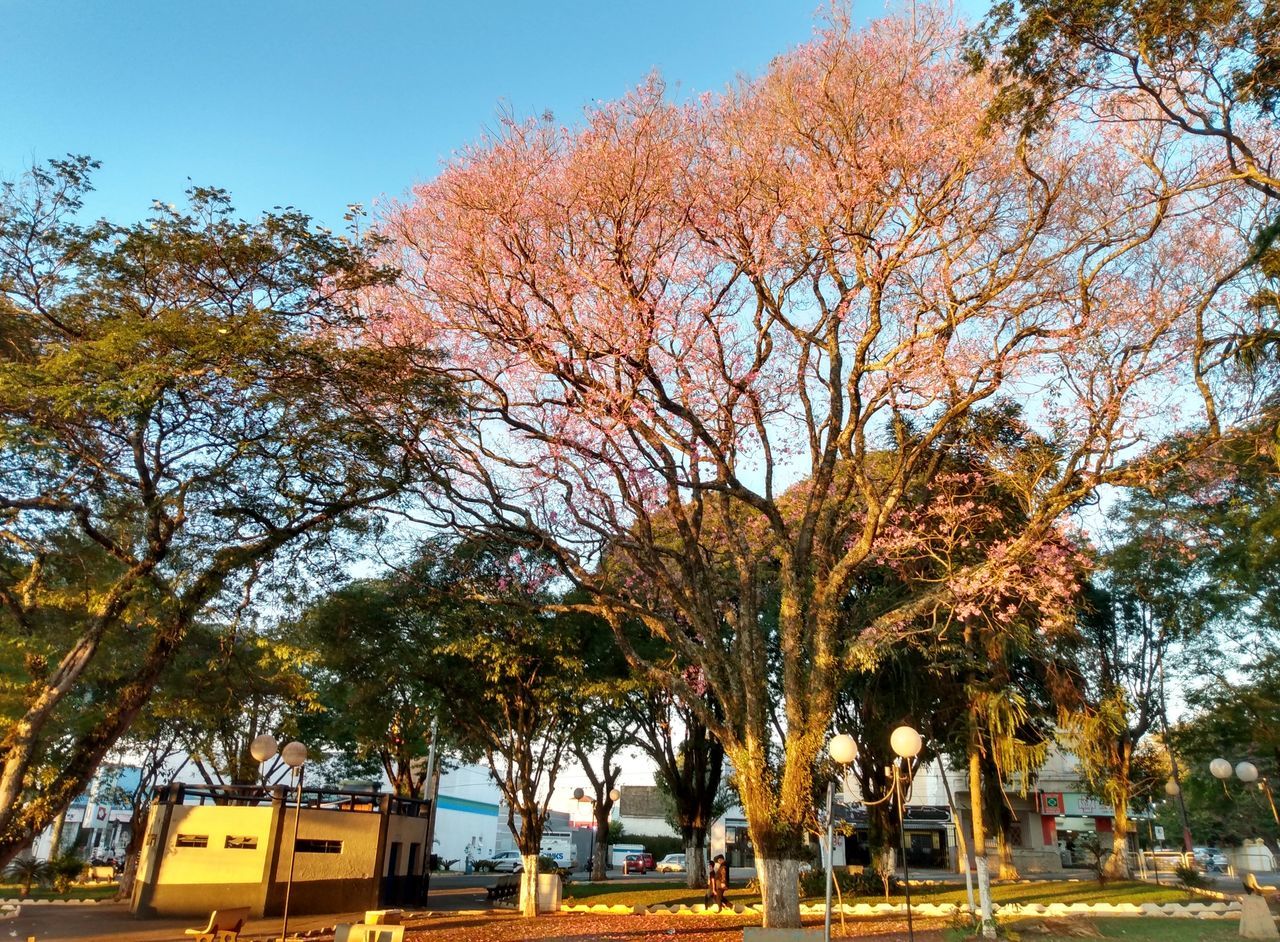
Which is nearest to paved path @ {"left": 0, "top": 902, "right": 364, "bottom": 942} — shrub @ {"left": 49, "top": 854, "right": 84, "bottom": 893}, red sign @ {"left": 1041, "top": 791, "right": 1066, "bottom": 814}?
shrub @ {"left": 49, "top": 854, "right": 84, "bottom": 893}

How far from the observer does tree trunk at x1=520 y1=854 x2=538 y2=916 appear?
56.4ft

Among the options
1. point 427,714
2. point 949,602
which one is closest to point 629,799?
point 427,714

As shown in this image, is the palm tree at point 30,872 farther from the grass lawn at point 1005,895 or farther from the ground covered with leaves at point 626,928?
the ground covered with leaves at point 626,928

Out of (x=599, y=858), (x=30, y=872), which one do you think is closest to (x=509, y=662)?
(x=599, y=858)

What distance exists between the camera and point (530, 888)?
1734 cm

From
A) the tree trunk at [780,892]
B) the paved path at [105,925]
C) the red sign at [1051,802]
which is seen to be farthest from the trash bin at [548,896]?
the red sign at [1051,802]

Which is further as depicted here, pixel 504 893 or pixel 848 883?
pixel 504 893

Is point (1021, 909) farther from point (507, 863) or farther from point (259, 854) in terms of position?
point (507, 863)

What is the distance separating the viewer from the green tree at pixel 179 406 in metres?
9.90

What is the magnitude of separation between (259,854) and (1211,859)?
50687mm

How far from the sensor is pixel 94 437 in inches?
471

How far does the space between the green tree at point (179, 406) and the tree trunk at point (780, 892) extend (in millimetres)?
7007

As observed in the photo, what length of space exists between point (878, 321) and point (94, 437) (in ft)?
35.5

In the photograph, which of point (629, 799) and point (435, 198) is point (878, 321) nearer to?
point (435, 198)
